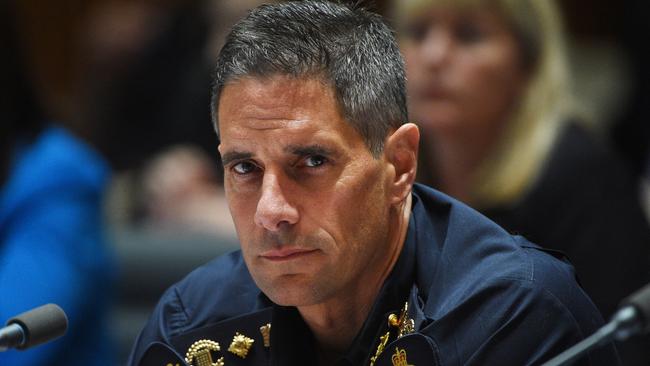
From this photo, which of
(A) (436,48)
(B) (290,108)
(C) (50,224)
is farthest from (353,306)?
(A) (436,48)

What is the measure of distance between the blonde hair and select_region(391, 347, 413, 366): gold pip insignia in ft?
5.40

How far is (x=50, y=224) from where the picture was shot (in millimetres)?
3367

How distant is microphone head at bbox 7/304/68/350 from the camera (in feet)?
6.54

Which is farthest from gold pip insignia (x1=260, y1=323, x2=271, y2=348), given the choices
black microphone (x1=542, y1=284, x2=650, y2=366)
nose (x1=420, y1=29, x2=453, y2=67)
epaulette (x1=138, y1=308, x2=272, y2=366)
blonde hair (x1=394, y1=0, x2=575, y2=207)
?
nose (x1=420, y1=29, x2=453, y2=67)

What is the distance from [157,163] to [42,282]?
2.07 m

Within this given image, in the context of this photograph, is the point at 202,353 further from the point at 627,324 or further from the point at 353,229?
the point at 627,324

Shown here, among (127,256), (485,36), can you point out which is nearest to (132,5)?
(127,256)

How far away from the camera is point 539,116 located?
378 cm

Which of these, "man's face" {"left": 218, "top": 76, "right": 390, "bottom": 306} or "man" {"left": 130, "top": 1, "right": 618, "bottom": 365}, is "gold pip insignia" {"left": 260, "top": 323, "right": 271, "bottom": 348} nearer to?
"man" {"left": 130, "top": 1, "right": 618, "bottom": 365}

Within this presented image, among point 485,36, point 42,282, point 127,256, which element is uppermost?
point 485,36

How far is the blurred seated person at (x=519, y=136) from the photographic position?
3533 millimetres

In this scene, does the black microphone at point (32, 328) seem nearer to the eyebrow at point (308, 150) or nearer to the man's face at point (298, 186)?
the man's face at point (298, 186)

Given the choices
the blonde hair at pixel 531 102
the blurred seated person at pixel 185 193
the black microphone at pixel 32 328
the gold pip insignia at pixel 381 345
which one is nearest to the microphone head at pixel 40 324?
the black microphone at pixel 32 328

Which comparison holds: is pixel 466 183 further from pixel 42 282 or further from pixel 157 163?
pixel 157 163
